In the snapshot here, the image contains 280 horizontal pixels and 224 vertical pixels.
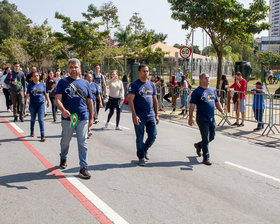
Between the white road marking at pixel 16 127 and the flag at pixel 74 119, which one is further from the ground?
the flag at pixel 74 119

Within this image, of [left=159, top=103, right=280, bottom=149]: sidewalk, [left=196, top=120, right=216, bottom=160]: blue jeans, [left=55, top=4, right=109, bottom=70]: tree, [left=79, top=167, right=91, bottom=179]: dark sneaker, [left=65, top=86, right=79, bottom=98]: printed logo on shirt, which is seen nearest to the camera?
[left=65, top=86, right=79, bottom=98]: printed logo on shirt

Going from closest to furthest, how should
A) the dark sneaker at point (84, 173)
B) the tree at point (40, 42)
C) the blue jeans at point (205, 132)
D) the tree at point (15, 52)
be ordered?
the dark sneaker at point (84, 173), the blue jeans at point (205, 132), the tree at point (40, 42), the tree at point (15, 52)

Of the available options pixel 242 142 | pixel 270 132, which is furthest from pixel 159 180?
pixel 270 132

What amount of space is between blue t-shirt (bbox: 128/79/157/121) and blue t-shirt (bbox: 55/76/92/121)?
1.05m

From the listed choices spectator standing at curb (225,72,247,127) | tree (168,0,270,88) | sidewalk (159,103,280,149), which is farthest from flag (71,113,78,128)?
tree (168,0,270,88)

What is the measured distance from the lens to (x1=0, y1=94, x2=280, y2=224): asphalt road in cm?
409

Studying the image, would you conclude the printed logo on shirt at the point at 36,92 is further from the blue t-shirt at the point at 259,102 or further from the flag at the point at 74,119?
the blue t-shirt at the point at 259,102

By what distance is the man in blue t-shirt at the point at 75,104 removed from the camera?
5219 millimetres

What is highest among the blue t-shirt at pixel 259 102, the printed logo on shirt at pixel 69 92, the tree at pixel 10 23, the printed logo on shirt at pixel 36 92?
the tree at pixel 10 23

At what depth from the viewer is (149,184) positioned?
17.0ft

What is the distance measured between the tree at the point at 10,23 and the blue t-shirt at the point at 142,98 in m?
82.1

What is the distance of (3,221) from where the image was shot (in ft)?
12.7

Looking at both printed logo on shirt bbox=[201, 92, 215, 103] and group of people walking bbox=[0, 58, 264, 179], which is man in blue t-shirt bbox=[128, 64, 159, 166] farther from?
printed logo on shirt bbox=[201, 92, 215, 103]

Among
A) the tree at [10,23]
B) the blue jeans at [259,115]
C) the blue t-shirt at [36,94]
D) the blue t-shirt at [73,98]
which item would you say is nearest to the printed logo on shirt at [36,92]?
the blue t-shirt at [36,94]
